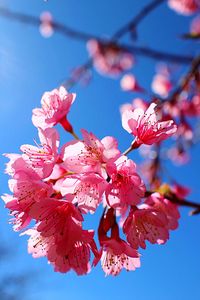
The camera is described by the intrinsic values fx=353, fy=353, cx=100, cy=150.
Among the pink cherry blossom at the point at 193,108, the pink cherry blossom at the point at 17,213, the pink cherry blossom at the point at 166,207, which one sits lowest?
the pink cherry blossom at the point at 166,207

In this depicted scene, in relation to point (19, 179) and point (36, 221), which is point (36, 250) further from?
point (19, 179)

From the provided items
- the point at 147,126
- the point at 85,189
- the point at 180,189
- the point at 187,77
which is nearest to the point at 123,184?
the point at 85,189

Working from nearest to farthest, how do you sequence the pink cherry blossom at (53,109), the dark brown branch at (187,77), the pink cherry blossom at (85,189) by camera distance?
the pink cherry blossom at (85,189)
the pink cherry blossom at (53,109)
the dark brown branch at (187,77)

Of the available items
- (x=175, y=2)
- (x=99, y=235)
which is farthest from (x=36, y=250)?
(x=175, y=2)

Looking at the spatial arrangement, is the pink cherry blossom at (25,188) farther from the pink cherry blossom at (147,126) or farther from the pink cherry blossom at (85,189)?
the pink cherry blossom at (147,126)

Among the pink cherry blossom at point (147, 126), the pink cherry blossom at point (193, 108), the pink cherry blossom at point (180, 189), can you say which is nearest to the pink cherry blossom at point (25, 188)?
the pink cherry blossom at point (147, 126)
